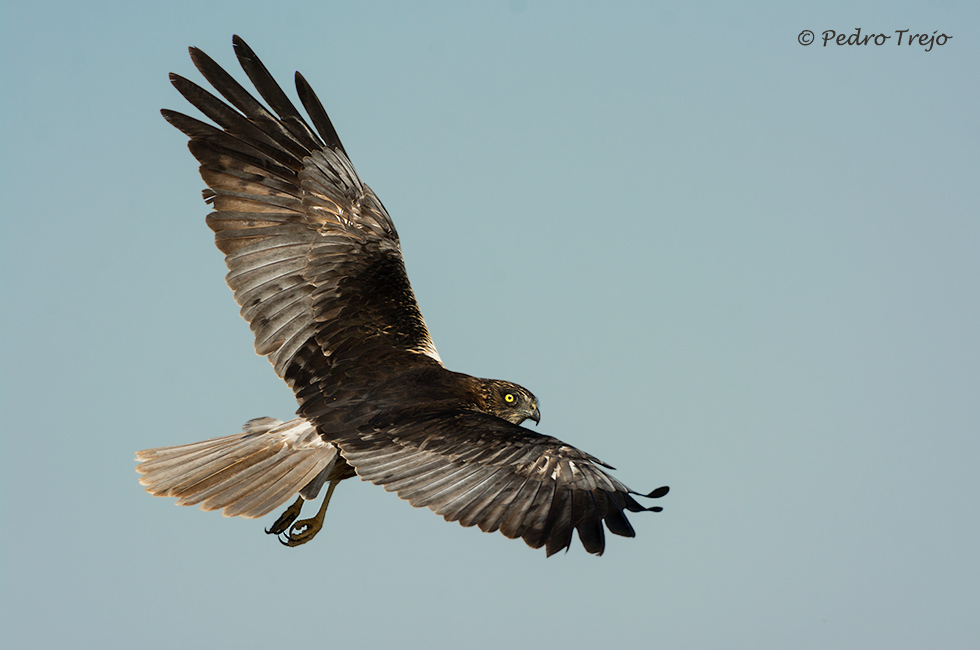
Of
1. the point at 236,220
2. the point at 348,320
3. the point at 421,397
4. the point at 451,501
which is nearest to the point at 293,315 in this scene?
the point at 348,320

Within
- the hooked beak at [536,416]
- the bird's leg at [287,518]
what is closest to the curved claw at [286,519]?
the bird's leg at [287,518]

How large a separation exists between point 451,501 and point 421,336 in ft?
7.28

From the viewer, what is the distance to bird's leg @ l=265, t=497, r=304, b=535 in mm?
7066

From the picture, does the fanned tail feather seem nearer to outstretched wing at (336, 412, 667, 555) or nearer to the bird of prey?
the bird of prey

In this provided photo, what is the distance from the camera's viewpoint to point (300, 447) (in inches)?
274

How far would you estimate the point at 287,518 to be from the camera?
279 inches

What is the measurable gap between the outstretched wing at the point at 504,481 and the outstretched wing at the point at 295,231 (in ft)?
4.46

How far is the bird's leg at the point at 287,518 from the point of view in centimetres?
707

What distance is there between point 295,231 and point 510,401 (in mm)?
2167

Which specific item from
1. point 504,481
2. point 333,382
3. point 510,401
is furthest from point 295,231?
point 504,481

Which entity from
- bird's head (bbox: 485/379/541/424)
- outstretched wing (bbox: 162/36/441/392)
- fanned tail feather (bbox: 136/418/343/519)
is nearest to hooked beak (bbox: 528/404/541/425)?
bird's head (bbox: 485/379/541/424)

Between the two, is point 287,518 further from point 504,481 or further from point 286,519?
point 504,481

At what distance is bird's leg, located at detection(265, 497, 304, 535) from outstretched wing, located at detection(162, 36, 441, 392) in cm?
83

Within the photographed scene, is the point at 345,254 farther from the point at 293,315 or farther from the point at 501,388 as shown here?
the point at 501,388
